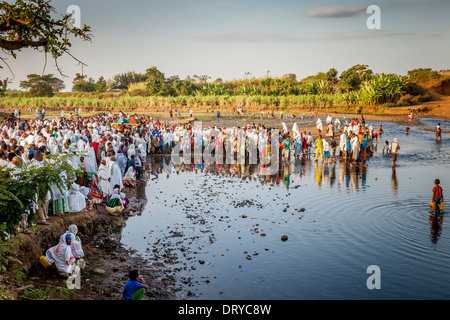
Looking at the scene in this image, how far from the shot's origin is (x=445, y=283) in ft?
26.6

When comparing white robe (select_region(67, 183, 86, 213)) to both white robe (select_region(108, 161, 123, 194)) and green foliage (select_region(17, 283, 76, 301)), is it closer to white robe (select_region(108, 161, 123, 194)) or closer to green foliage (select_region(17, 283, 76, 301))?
white robe (select_region(108, 161, 123, 194))

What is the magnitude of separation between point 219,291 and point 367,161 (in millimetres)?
16534

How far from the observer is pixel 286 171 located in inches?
769

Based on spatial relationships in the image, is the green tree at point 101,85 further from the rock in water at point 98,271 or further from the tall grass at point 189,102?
the rock in water at point 98,271

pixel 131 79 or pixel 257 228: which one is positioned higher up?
pixel 131 79

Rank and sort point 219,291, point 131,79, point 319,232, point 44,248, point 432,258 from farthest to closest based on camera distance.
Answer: point 131,79, point 319,232, point 432,258, point 44,248, point 219,291

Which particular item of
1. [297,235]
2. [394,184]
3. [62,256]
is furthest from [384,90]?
[62,256]

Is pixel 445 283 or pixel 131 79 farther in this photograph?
pixel 131 79

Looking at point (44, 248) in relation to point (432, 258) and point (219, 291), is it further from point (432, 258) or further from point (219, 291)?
point (432, 258)

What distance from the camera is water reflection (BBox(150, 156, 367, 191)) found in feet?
55.7

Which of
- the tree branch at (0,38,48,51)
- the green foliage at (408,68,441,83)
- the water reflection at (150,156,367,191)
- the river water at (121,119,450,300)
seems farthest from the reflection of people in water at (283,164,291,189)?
the green foliage at (408,68,441,83)

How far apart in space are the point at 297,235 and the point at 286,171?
8783 mm
